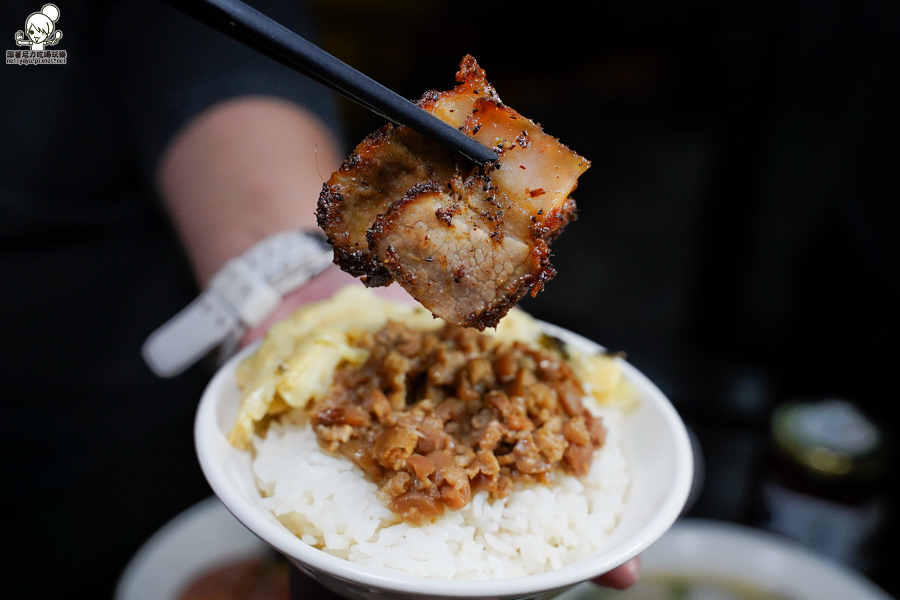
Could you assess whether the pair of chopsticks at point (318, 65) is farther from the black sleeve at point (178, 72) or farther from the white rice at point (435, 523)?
the black sleeve at point (178, 72)

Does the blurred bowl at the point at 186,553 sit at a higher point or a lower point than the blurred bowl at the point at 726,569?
lower


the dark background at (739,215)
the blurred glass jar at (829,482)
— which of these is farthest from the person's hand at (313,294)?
the blurred glass jar at (829,482)

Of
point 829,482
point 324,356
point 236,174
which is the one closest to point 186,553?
point 324,356

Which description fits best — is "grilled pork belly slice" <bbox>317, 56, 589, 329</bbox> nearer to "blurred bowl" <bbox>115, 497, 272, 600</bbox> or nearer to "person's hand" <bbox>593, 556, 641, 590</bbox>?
"person's hand" <bbox>593, 556, 641, 590</bbox>

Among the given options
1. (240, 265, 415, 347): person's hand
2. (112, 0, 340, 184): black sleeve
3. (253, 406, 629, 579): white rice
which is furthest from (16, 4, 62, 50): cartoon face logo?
(253, 406, 629, 579): white rice

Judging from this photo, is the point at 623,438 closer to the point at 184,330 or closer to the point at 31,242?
the point at 184,330

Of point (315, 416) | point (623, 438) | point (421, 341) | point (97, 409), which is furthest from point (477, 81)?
point (97, 409)
